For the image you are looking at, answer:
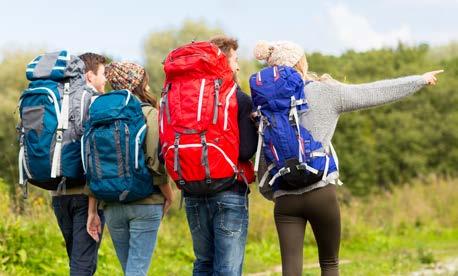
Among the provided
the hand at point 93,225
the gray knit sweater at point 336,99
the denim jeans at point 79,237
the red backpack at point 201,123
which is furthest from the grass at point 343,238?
the gray knit sweater at point 336,99

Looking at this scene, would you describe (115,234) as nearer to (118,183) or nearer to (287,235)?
(118,183)

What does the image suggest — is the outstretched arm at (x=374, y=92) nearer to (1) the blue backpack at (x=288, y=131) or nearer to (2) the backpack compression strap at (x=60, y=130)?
(1) the blue backpack at (x=288, y=131)

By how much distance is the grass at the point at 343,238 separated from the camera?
9.65m

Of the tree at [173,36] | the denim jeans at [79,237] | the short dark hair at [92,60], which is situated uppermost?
the tree at [173,36]

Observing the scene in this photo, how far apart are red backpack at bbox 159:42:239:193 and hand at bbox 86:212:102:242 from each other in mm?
830

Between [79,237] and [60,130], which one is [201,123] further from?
[79,237]

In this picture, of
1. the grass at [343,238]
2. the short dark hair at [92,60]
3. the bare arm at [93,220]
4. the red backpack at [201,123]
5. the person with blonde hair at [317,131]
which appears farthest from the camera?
the grass at [343,238]

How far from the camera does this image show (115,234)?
18.7ft

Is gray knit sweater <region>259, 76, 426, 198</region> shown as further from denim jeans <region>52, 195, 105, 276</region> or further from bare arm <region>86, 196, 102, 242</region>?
denim jeans <region>52, 195, 105, 276</region>

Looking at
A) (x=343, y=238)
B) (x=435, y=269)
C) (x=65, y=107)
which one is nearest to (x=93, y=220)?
(x=65, y=107)

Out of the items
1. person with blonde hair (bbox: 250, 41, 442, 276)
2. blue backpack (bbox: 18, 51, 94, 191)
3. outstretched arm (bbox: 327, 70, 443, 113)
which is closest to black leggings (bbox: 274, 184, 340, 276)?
person with blonde hair (bbox: 250, 41, 442, 276)

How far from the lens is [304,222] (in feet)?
18.0

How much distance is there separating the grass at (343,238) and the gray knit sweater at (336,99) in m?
4.71

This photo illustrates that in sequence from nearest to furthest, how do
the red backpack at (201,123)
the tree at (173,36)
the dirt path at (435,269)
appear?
the red backpack at (201,123)
the dirt path at (435,269)
the tree at (173,36)
